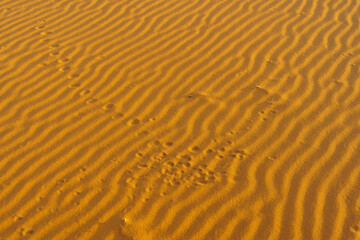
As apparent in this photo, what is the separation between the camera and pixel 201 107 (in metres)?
4.34

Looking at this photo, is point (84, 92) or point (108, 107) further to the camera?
point (84, 92)

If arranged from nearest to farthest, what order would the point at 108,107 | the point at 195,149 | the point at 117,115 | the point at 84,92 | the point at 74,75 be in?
the point at 195,149 → the point at 117,115 → the point at 108,107 → the point at 84,92 → the point at 74,75

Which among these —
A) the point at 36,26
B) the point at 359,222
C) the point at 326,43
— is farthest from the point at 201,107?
the point at 36,26

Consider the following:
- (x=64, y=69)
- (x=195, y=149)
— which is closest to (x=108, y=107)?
(x=64, y=69)

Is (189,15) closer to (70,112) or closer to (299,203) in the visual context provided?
(70,112)

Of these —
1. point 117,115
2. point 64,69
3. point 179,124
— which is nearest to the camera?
point 179,124

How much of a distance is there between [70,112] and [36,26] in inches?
90.1

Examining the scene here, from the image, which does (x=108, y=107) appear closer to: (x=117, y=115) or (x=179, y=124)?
(x=117, y=115)

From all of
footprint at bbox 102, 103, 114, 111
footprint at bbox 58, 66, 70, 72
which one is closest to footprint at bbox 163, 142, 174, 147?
footprint at bbox 102, 103, 114, 111

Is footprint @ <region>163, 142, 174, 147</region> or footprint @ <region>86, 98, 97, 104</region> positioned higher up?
footprint @ <region>86, 98, 97, 104</region>

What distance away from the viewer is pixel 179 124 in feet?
13.5

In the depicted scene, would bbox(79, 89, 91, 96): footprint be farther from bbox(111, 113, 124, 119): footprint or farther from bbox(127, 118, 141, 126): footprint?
bbox(127, 118, 141, 126): footprint

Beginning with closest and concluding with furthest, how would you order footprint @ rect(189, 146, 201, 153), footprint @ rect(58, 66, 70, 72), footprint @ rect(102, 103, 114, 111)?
1. footprint @ rect(189, 146, 201, 153)
2. footprint @ rect(102, 103, 114, 111)
3. footprint @ rect(58, 66, 70, 72)

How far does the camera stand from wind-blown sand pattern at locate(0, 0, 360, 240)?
3221mm
